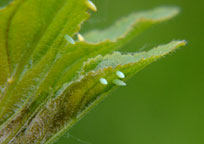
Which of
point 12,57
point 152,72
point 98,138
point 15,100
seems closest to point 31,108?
point 15,100

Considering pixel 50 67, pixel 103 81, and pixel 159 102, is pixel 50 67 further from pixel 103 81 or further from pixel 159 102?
pixel 159 102

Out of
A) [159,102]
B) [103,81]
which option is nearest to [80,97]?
[103,81]

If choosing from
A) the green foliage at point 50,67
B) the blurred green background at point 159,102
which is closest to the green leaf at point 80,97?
the green foliage at point 50,67

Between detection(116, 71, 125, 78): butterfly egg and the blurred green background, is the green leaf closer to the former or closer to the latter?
detection(116, 71, 125, 78): butterfly egg

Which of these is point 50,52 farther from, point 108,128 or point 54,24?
point 108,128

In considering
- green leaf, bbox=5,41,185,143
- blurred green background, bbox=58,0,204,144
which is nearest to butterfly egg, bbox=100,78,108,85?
green leaf, bbox=5,41,185,143

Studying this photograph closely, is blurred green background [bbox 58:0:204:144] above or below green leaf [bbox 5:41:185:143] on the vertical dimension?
above
